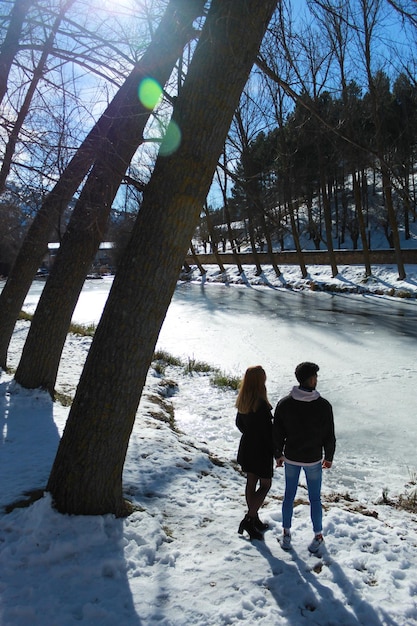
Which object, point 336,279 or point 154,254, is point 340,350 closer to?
point 154,254

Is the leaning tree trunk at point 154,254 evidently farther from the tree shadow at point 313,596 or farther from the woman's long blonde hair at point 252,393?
the tree shadow at point 313,596

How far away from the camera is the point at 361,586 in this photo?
3242 millimetres

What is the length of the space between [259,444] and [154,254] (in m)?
1.81

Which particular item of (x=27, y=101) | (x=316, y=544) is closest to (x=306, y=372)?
(x=316, y=544)

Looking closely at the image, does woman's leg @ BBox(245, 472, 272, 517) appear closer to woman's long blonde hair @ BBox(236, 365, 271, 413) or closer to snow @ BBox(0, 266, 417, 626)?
snow @ BBox(0, 266, 417, 626)

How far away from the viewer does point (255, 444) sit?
155 inches

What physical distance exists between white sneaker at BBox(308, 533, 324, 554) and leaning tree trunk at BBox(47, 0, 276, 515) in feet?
5.51

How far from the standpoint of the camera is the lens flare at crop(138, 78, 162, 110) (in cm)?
500

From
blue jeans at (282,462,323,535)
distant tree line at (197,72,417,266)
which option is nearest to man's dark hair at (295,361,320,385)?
blue jeans at (282,462,323,535)

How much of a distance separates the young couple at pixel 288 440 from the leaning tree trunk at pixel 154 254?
1.04 meters

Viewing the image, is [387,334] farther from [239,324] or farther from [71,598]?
[71,598]

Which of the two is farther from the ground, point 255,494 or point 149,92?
point 149,92

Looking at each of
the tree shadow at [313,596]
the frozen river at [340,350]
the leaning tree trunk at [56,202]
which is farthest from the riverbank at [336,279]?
the tree shadow at [313,596]

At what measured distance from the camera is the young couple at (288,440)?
3729 mm
